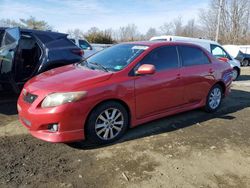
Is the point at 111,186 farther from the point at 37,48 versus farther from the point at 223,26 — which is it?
the point at 223,26

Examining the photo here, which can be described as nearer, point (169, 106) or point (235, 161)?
point (235, 161)

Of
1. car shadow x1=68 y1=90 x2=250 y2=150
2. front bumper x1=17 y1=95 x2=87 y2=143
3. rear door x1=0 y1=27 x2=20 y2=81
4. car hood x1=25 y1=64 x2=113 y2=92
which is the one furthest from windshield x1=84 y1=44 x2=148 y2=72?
rear door x1=0 y1=27 x2=20 y2=81

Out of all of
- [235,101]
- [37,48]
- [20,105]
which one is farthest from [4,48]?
[235,101]

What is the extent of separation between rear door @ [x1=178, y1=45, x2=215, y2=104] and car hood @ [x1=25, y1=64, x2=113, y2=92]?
1.82 metres

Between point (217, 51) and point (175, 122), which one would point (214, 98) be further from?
point (217, 51)

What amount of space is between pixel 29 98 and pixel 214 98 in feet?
13.5

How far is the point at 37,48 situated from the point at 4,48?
75cm

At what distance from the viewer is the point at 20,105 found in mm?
4621

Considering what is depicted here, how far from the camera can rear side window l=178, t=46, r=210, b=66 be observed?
5745mm

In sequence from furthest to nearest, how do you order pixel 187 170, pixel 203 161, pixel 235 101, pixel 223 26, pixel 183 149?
pixel 223 26 → pixel 235 101 → pixel 183 149 → pixel 203 161 → pixel 187 170

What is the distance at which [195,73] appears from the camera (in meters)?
5.84

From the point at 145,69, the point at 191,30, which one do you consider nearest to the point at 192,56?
the point at 145,69

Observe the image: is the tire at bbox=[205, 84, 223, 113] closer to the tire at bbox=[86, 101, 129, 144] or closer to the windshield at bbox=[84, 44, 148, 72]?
the windshield at bbox=[84, 44, 148, 72]

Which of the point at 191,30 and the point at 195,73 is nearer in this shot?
the point at 195,73
